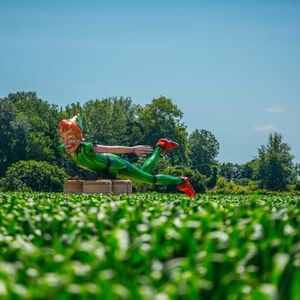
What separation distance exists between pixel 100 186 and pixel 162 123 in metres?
38.7

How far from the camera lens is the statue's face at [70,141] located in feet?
81.3

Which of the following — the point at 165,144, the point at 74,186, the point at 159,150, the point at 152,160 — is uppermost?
the point at 165,144

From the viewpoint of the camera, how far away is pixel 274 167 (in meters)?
68.4

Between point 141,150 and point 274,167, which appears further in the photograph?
point 274,167

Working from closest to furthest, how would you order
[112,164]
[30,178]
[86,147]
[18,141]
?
1. [86,147]
2. [112,164]
3. [30,178]
4. [18,141]

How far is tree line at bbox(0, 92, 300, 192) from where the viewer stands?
5708 centimetres

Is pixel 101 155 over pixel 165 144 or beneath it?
beneath

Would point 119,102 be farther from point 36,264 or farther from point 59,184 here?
point 36,264

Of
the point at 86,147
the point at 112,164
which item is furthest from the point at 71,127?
the point at 112,164

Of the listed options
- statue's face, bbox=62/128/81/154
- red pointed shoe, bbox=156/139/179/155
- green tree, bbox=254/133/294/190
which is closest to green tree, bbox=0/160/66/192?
red pointed shoe, bbox=156/139/179/155

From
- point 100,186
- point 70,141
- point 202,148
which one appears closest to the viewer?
point 70,141

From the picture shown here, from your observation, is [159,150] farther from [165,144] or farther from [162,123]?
[162,123]

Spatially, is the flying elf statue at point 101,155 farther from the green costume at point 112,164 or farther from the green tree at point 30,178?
the green tree at point 30,178

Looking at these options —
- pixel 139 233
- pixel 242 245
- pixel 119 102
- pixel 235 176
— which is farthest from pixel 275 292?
pixel 235 176
